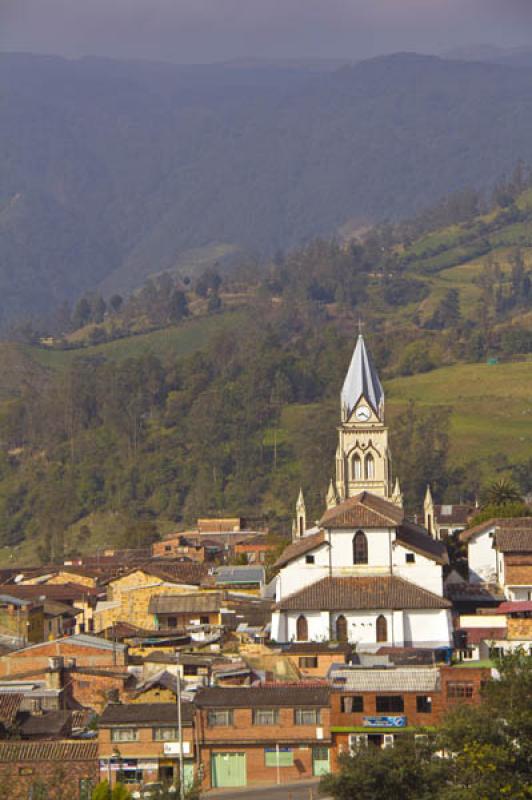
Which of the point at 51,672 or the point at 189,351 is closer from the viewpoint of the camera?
the point at 51,672

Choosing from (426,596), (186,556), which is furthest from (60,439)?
(426,596)

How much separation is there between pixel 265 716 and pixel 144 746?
2.67 meters

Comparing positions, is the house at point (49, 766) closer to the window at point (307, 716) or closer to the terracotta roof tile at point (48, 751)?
the terracotta roof tile at point (48, 751)

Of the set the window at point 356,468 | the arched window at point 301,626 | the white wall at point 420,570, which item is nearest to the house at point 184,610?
the arched window at point 301,626

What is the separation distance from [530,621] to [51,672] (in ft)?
44.7

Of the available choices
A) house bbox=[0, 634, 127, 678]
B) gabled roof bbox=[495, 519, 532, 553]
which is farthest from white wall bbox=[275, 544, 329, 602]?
house bbox=[0, 634, 127, 678]

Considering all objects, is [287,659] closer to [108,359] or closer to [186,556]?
[186,556]

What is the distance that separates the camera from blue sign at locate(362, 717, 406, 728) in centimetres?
4344

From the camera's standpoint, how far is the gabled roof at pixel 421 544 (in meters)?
63.1

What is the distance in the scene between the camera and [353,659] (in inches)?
2099

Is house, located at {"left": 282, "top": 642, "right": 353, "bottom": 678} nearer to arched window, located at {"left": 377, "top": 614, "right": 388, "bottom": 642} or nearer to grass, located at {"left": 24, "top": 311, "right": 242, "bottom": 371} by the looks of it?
arched window, located at {"left": 377, "top": 614, "right": 388, "bottom": 642}

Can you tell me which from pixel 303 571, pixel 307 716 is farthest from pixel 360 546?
pixel 307 716

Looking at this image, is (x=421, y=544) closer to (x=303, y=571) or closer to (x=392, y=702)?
(x=303, y=571)

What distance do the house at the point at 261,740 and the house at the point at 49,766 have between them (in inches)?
102
